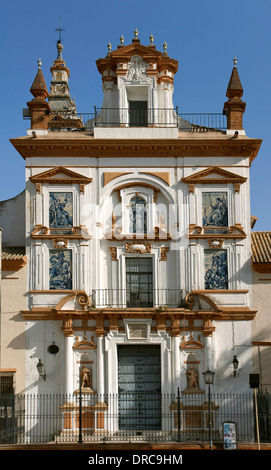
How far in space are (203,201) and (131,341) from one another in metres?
6.07

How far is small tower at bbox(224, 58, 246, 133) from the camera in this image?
31.0m

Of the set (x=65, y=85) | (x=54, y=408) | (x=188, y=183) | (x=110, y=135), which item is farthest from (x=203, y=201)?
(x=65, y=85)

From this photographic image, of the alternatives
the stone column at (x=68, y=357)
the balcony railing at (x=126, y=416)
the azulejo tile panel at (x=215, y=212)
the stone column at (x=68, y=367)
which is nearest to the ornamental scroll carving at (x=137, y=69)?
the azulejo tile panel at (x=215, y=212)

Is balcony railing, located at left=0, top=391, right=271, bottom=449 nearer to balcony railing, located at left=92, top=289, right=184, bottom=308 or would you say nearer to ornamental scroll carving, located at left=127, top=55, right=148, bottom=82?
balcony railing, located at left=92, top=289, right=184, bottom=308

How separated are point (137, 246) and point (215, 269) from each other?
10.2 ft

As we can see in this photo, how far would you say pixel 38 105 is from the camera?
3088 cm

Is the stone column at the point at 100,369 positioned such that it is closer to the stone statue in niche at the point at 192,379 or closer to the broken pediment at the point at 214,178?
the stone statue in niche at the point at 192,379

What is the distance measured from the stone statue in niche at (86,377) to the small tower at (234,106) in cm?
1087

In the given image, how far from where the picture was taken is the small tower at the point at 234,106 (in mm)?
31016

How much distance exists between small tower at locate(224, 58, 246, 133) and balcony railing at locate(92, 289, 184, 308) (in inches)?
272

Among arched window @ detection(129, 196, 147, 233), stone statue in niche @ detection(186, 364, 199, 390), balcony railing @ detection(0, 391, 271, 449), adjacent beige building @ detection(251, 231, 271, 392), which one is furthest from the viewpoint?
arched window @ detection(129, 196, 147, 233)

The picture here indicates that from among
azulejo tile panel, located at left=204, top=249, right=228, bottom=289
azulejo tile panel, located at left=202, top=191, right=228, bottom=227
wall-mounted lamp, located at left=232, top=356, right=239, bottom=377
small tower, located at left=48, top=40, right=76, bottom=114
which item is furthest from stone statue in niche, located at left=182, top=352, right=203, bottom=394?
small tower, located at left=48, top=40, right=76, bottom=114
